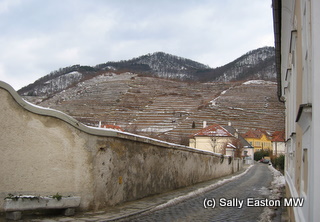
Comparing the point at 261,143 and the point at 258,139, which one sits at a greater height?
the point at 258,139

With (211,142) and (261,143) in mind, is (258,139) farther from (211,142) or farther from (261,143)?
(211,142)

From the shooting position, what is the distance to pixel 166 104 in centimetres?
14012

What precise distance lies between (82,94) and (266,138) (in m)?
87.3

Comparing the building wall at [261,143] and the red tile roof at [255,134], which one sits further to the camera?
the building wall at [261,143]

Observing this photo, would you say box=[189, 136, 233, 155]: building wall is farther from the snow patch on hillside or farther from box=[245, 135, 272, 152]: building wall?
the snow patch on hillside

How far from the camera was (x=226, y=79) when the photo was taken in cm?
19888

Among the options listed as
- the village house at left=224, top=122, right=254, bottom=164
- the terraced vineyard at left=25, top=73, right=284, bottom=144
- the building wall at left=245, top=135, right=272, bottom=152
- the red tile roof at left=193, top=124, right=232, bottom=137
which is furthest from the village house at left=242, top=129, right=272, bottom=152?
the red tile roof at left=193, top=124, right=232, bottom=137

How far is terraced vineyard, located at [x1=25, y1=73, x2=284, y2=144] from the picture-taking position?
A: 109m

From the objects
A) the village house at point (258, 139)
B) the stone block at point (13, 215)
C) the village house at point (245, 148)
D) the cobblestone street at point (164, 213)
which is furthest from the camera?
the village house at point (258, 139)

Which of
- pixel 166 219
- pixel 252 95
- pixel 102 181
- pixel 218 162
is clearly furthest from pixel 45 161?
pixel 252 95

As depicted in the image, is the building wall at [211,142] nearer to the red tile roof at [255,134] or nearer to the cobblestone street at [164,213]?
the red tile roof at [255,134]

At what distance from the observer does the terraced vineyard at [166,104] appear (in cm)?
10897

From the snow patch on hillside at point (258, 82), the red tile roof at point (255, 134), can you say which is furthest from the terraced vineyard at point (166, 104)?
the red tile roof at point (255, 134)

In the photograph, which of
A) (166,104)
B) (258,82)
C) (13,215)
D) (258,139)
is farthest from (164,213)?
(258,82)
